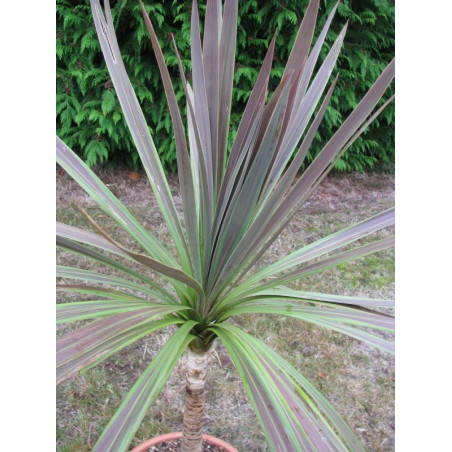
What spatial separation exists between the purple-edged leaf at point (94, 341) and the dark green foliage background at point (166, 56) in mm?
2239

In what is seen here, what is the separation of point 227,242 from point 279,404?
303mm

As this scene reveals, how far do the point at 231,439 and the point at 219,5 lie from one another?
53.1 inches

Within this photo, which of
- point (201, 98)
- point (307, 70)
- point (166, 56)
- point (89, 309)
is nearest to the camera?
point (89, 309)

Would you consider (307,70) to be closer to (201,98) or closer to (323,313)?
(201,98)

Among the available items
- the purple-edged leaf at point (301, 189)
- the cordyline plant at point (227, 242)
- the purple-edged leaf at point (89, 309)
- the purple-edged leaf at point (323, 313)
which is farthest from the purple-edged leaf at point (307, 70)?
the purple-edged leaf at point (89, 309)

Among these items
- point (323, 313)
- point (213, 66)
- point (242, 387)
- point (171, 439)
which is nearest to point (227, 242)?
point (323, 313)

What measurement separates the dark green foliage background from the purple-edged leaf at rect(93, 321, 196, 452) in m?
2.22

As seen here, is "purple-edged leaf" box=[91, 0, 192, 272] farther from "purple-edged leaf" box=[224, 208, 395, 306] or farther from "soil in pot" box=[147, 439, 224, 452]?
"soil in pot" box=[147, 439, 224, 452]

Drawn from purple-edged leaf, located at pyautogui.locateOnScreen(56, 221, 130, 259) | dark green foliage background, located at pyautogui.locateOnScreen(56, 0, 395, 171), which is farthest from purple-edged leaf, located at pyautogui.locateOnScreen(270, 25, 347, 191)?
dark green foliage background, located at pyautogui.locateOnScreen(56, 0, 395, 171)

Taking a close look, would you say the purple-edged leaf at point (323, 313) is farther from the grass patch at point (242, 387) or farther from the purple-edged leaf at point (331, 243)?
the grass patch at point (242, 387)

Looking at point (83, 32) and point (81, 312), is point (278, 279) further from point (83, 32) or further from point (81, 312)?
point (83, 32)

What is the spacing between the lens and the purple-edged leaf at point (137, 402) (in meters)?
0.61

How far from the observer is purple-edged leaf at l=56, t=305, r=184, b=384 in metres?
0.58

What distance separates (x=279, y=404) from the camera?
69 centimetres
